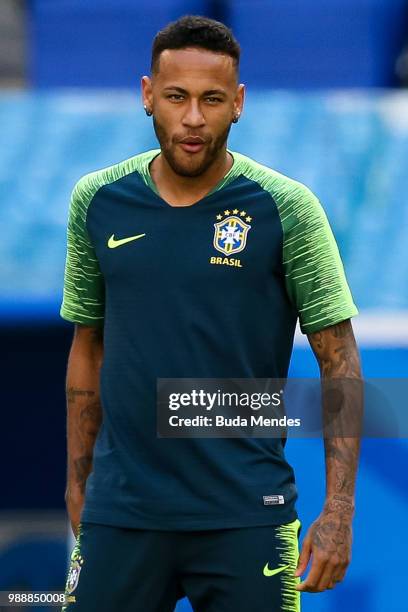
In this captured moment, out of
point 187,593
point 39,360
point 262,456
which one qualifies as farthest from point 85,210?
point 39,360

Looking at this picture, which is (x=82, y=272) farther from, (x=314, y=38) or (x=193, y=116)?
(x=314, y=38)

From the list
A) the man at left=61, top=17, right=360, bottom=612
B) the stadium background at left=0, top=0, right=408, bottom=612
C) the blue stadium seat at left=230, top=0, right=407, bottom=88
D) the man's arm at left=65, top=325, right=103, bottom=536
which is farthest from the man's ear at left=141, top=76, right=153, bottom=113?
the blue stadium seat at left=230, top=0, right=407, bottom=88

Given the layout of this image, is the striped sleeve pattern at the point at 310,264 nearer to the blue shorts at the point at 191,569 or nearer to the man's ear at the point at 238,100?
the man's ear at the point at 238,100

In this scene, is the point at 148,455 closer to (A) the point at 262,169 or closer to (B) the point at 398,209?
(A) the point at 262,169

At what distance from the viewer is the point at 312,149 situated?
605cm

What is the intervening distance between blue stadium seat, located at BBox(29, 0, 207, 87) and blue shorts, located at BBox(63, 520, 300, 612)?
16.1 ft

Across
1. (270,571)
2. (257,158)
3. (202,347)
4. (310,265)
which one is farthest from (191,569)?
(257,158)

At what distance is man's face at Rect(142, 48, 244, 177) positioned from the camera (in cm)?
332

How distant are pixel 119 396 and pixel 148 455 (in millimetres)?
166

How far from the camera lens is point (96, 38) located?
A: 7.90 metres

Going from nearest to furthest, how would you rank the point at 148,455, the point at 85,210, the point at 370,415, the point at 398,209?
the point at 148,455 → the point at 85,210 → the point at 370,415 → the point at 398,209

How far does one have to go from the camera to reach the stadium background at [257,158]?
5465 millimetres

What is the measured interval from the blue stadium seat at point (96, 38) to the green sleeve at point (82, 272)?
4378mm

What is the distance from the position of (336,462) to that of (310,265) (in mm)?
495
